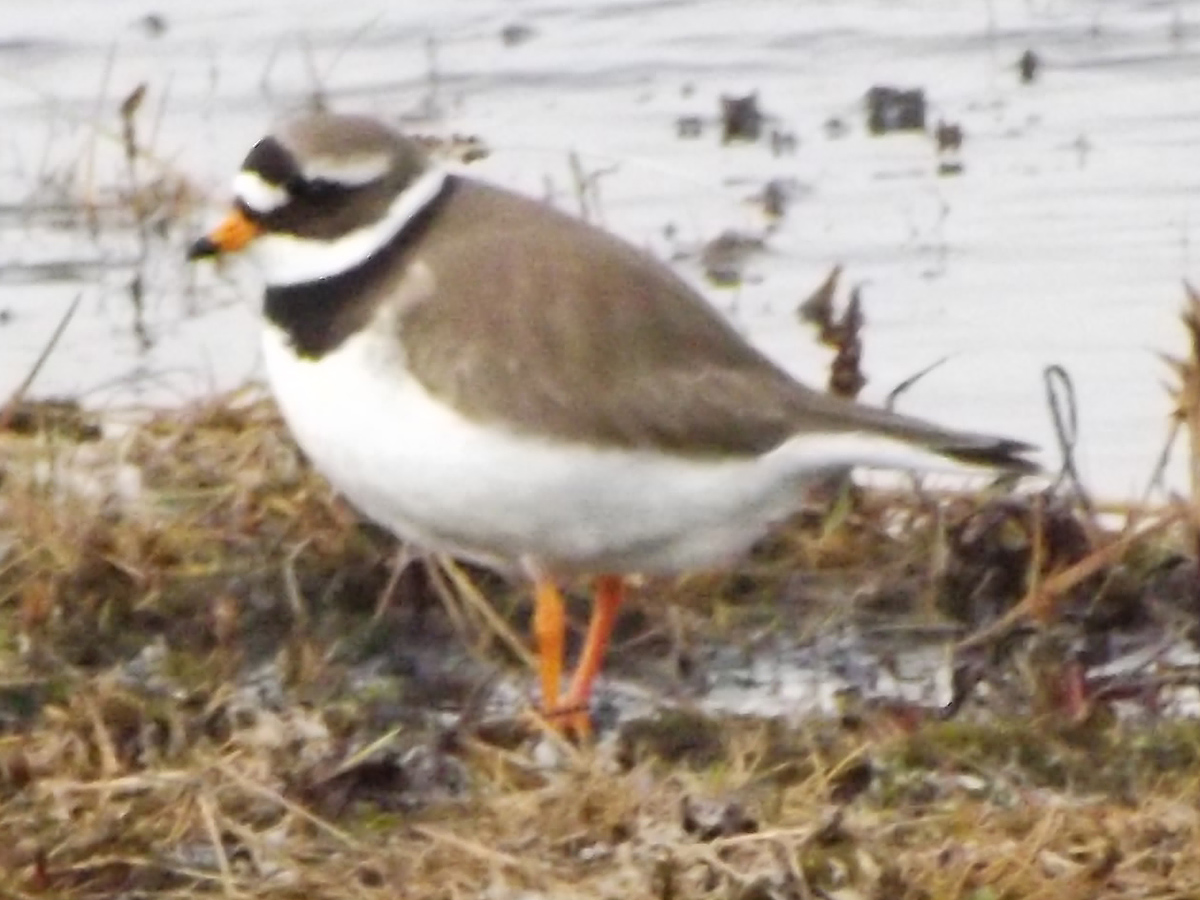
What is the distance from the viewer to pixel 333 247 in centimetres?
540

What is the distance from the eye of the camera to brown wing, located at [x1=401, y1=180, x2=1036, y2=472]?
514 cm

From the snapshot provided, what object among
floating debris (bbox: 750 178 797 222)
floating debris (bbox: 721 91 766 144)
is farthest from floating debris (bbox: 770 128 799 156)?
floating debris (bbox: 750 178 797 222)

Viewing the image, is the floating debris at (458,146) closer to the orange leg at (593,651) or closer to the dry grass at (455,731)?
the dry grass at (455,731)

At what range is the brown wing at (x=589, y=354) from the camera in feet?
16.9

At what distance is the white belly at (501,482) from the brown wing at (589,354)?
4cm

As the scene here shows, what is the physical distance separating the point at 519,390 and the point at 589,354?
18cm

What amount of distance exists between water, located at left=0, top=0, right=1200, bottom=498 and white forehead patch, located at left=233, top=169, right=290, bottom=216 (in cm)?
170

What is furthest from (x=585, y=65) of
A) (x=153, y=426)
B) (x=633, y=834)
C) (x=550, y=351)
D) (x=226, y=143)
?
(x=633, y=834)

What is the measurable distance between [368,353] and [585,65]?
17.4 ft

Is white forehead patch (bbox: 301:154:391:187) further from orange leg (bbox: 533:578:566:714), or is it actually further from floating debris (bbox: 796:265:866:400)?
floating debris (bbox: 796:265:866:400)

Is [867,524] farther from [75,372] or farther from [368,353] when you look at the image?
[75,372]

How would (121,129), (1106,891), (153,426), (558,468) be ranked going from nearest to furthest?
Result: (1106,891), (558,468), (153,426), (121,129)

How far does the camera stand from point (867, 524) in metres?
6.12

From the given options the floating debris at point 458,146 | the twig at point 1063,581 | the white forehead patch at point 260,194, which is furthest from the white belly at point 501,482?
the floating debris at point 458,146
